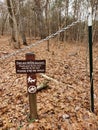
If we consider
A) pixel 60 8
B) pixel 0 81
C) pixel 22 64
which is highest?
pixel 60 8

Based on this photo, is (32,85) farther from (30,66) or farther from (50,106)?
(50,106)

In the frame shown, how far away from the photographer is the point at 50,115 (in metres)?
3.67

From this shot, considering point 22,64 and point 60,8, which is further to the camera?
point 60,8

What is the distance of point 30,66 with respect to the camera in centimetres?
310

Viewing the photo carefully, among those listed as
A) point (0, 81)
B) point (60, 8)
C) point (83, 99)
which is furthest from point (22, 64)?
point (60, 8)

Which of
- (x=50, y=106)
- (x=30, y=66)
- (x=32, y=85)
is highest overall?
(x=30, y=66)

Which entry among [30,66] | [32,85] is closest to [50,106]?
[32,85]

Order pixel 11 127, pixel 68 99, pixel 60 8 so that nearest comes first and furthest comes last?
pixel 11 127, pixel 68 99, pixel 60 8

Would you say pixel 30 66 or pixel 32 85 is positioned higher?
pixel 30 66

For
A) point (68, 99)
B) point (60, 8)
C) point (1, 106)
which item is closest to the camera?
point (1, 106)

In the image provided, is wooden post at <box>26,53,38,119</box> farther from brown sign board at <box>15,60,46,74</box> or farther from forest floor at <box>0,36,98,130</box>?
forest floor at <box>0,36,98,130</box>

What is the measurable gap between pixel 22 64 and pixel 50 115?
1288 millimetres

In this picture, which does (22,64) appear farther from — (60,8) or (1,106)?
(60,8)

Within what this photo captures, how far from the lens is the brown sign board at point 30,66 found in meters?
3.07
